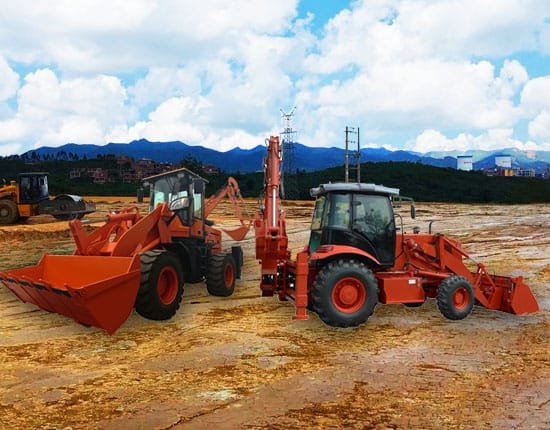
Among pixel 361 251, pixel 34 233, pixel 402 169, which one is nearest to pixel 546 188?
pixel 402 169

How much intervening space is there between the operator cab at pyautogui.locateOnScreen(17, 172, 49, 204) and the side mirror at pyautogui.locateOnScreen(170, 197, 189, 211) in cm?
1805

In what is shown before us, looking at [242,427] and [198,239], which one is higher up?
[198,239]

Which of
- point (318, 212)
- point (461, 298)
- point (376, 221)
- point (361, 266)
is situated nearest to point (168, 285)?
point (318, 212)

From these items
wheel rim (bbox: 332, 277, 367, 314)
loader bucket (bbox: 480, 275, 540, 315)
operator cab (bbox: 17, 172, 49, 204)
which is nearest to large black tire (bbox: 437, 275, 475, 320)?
loader bucket (bbox: 480, 275, 540, 315)

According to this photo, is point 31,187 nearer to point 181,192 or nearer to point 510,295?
point 181,192

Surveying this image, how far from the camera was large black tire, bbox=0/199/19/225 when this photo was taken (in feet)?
85.9

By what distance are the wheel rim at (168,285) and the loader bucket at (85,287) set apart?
0.73 metres

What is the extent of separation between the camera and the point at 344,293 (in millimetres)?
8797

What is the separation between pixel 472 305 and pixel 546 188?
258 ft

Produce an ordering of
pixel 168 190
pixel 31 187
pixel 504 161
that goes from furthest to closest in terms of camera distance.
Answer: pixel 504 161, pixel 31 187, pixel 168 190

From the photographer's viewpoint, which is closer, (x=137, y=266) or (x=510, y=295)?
(x=137, y=266)

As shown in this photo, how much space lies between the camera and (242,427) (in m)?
5.21

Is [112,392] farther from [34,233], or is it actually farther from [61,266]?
[34,233]

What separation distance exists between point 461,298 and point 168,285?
5.06 m
